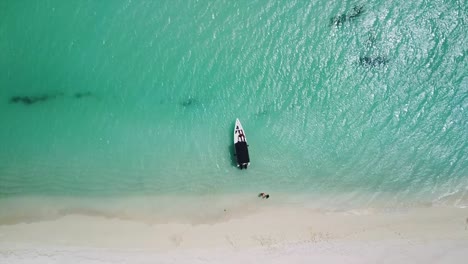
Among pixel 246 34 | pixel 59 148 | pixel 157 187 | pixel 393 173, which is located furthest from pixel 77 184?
pixel 393 173

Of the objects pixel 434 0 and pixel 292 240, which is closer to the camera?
pixel 292 240

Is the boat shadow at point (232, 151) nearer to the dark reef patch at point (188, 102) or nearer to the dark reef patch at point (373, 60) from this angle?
the dark reef patch at point (188, 102)

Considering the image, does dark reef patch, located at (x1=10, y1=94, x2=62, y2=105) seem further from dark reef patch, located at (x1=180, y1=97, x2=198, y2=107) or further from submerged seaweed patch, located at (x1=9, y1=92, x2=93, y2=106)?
dark reef patch, located at (x1=180, y1=97, x2=198, y2=107)

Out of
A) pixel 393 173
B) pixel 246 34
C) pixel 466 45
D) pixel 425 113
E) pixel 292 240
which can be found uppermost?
pixel 246 34

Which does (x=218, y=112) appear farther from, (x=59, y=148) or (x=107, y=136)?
(x=59, y=148)

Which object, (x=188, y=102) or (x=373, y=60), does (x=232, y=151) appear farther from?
(x=373, y=60)

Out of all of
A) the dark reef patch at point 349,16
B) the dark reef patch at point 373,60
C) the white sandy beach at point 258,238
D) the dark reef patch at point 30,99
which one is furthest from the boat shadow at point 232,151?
the dark reef patch at point 30,99
